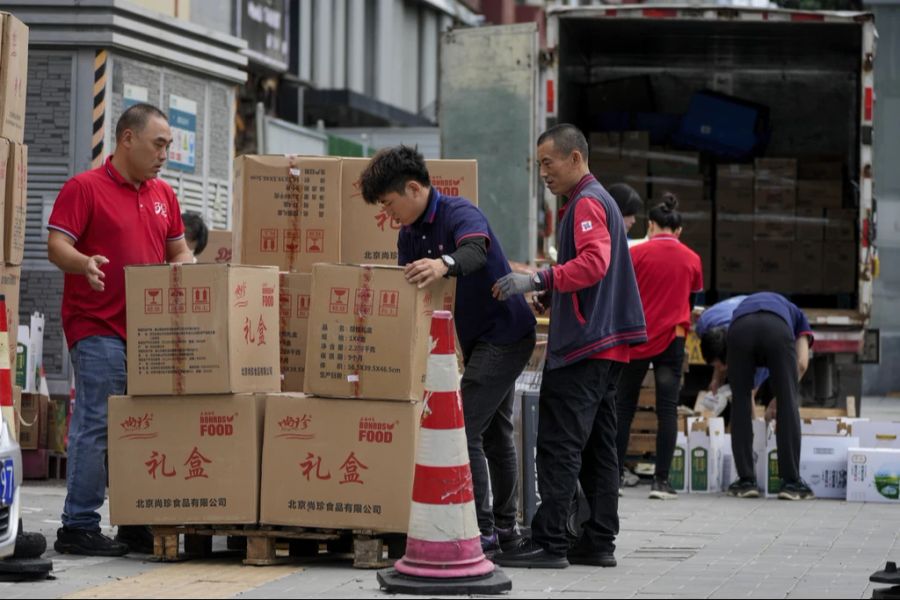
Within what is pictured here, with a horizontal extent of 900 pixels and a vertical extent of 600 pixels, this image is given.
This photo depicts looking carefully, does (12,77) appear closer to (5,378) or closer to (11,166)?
(11,166)

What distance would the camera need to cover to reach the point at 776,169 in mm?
17234

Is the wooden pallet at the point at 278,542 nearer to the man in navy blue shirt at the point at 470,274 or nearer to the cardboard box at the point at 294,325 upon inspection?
the man in navy blue shirt at the point at 470,274

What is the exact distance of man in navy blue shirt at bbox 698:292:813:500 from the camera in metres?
11.8

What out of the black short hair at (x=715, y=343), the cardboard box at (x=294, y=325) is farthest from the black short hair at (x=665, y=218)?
the cardboard box at (x=294, y=325)

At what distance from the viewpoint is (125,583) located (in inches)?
286

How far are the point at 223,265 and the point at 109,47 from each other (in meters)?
5.29

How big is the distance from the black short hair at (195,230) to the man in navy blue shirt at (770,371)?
3535 millimetres

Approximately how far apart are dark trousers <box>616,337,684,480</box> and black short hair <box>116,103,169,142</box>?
13.8 ft

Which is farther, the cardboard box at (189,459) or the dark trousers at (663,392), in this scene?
the dark trousers at (663,392)

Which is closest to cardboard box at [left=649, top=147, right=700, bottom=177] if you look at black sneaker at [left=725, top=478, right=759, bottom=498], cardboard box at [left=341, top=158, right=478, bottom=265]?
black sneaker at [left=725, top=478, right=759, bottom=498]

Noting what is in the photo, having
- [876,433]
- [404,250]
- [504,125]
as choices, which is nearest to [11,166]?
[404,250]

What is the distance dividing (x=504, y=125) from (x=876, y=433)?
4031mm

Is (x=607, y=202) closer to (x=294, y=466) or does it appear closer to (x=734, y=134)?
(x=294, y=466)

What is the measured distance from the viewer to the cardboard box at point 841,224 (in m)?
16.9
